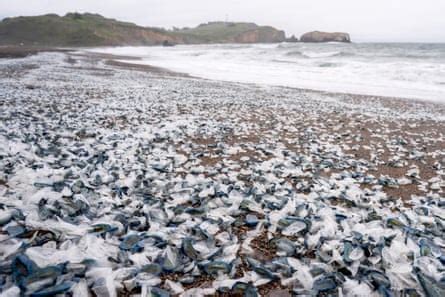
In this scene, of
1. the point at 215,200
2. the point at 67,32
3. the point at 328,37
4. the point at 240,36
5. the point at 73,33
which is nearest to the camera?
the point at 215,200

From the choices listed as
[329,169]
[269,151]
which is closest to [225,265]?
[329,169]

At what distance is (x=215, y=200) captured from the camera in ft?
13.2

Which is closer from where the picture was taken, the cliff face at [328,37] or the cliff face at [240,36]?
the cliff face at [328,37]

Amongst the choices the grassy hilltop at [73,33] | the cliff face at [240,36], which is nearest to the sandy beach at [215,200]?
the grassy hilltop at [73,33]

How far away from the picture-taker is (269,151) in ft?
21.0

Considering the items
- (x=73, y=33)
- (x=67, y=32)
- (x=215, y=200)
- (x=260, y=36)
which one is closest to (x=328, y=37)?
(x=260, y=36)

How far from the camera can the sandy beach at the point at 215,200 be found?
2.71 meters

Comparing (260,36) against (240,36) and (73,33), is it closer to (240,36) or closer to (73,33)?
(240,36)

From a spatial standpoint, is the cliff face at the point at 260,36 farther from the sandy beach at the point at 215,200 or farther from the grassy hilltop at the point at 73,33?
the sandy beach at the point at 215,200

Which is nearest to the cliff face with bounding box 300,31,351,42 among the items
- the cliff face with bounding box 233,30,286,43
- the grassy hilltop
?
A: the cliff face with bounding box 233,30,286,43

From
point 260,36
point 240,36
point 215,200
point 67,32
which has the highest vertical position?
point 260,36

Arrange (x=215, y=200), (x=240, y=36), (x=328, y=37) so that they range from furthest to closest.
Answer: (x=240, y=36)
(x=328, y=37)
(x=215, y=200)

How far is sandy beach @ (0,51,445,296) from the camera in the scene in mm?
2715

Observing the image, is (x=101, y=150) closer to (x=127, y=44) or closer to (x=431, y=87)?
(x=431, y=87)
